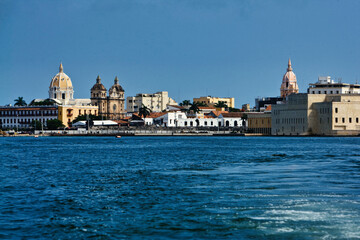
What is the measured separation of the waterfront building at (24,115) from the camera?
18312 cm

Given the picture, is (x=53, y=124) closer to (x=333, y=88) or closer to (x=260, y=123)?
(x=260, y=123)

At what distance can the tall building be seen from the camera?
184 m

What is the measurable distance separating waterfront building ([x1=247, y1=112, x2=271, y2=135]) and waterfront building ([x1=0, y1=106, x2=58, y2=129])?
6239 cm

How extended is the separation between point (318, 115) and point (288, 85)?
67.6 metres

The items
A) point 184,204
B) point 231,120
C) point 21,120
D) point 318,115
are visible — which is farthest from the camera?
point 21,120

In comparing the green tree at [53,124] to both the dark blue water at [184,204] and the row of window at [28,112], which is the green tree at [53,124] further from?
the dark blue water at [184,204]

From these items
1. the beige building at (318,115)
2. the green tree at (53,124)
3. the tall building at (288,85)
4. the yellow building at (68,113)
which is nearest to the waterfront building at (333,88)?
the beige building at (318,115)

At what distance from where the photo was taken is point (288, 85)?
185 m

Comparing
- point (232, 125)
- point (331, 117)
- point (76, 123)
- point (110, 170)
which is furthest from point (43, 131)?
point (110, 170)

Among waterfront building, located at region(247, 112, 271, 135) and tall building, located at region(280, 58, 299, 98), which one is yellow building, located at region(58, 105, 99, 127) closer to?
tall building, located at region(280, 58, 299, 98)

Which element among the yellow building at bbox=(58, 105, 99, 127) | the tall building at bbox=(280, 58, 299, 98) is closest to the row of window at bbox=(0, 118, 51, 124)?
the yellow building at bbox=(58, 105, 99, 127)

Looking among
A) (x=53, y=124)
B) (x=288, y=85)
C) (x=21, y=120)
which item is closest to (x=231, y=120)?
(x=288, y=85)

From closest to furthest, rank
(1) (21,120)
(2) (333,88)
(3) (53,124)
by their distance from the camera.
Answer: (2) (333,88), (3) (53,124), (1) (21,120)

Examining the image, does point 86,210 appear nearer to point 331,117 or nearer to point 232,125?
point 331,117
